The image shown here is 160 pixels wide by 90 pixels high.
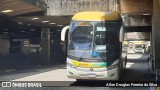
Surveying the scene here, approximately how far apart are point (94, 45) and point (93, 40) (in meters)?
0.22

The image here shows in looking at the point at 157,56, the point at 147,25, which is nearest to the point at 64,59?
the point at 157,56

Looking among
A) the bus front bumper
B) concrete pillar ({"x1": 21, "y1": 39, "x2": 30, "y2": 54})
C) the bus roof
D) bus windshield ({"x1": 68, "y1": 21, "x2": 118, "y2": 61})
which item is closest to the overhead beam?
the bus roof

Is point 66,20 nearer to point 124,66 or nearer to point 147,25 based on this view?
point 124,66

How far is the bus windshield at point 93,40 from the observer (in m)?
14.5

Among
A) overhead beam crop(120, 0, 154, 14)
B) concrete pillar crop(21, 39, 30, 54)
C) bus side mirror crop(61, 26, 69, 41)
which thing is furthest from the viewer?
overhead beam crop(120, 0, 154, 14)

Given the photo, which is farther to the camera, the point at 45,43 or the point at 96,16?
the point at 45,43

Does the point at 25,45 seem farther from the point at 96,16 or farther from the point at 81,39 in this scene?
the point at 96,16

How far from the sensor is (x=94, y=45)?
1445cm

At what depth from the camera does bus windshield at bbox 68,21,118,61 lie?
47.4 feet

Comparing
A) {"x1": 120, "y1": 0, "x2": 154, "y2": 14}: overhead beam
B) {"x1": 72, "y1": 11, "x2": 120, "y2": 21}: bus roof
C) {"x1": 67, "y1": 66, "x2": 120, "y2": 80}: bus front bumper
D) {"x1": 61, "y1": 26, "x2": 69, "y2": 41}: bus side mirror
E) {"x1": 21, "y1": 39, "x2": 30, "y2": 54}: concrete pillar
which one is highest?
{"x1": 120, "y1": 0, "x2": 154, "y2": 14}: overhead beam

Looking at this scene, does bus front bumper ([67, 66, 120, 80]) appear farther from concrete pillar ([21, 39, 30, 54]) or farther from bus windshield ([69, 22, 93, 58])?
concrete pillar ([21, 39, 30, 54])

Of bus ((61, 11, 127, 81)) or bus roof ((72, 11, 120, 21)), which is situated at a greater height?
bus roof ((72, 11, 120, 21))

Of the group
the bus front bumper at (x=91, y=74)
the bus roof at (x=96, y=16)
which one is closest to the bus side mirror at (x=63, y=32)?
the bus roof at (x=96, y=16)

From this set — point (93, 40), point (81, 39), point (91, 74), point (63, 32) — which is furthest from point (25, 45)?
point (91, 74)
